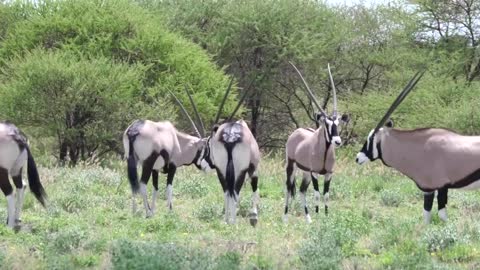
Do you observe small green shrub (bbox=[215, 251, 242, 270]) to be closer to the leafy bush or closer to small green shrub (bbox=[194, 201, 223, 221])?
the leafy bush

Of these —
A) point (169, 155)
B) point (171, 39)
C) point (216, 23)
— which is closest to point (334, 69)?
point (216, 23)

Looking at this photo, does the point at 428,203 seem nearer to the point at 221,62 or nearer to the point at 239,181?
the point at 239,181

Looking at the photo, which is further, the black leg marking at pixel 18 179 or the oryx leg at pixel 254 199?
the oryx leg at pixel 254 199

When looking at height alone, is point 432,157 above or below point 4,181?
above

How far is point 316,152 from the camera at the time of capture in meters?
11.3

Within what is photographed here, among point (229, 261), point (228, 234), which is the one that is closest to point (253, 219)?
point (228, 234)

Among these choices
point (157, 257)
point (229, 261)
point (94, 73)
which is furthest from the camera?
point (94, 73)

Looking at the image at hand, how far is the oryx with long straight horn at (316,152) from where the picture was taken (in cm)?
1095

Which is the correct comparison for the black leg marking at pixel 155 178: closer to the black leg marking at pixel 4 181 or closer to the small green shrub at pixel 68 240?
the black leg marking at pixel 4 181

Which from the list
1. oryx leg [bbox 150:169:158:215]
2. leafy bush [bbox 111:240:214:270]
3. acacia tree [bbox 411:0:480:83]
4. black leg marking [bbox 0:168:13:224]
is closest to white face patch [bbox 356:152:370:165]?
oryx leg [bbox 150:169:158:215]

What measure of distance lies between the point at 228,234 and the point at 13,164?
2.77 metres

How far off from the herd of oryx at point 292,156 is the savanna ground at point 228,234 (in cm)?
40

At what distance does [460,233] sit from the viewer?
Result: 8.70 metres

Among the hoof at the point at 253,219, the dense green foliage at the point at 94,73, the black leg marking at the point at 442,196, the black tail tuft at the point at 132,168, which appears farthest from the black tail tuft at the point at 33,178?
the dense green foliage at the point at 94,73
